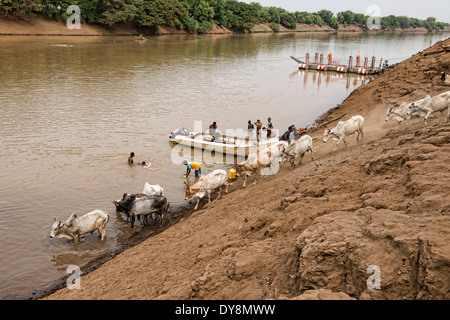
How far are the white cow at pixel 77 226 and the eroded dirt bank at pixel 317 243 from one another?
2176mm

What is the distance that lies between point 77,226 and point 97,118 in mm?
14772

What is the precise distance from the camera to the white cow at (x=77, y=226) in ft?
35.9

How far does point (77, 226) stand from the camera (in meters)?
11.0

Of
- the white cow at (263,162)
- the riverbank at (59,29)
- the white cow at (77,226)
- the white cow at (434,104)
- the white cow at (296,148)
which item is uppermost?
the riverbank at (59,29)

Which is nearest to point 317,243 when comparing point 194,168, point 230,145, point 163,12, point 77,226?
point 77,226

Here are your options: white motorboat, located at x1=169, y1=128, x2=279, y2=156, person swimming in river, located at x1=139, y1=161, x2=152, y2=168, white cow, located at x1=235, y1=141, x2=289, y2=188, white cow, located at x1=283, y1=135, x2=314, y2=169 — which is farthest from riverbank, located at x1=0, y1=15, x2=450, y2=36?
white cow, located at x1=283, y1=135, x2=314, y2=169

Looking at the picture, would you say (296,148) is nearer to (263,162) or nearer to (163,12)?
(263,162)

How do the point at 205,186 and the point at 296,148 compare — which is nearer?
the point at 205,186

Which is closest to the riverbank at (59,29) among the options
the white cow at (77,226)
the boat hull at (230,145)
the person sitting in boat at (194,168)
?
the boat hull at (230,145)

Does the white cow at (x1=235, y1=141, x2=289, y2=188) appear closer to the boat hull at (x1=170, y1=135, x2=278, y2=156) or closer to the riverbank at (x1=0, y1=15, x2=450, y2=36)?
the boat hull at (x1=170, y1=135, x2=278, y2=156)

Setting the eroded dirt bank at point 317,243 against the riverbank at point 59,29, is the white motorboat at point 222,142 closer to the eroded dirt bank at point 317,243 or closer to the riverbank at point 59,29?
the eroded dirt bank at point 317,243

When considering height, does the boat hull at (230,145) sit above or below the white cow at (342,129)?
below

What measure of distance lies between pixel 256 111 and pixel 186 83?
11.3 metres

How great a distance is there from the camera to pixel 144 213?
38.9 ft
